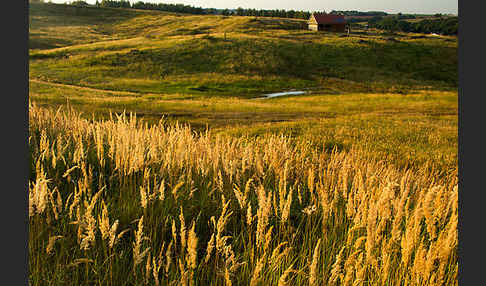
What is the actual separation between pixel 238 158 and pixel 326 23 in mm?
119049

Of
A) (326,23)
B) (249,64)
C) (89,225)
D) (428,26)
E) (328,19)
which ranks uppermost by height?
(428,26)

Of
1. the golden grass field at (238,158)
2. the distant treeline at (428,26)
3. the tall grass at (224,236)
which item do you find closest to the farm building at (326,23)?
the golden grass field at (238,158)

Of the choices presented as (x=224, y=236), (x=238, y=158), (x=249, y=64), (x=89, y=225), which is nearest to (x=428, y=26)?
(x=249, y=64)

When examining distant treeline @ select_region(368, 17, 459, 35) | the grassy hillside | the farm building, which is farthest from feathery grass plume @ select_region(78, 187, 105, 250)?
distant treeline @ select_region(368, 17, 459, 35)

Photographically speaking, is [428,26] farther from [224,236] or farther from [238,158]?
[224,236]

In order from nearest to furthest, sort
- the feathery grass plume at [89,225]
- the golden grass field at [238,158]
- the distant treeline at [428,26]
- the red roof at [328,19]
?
the feathery grass plume at [89,225]
the golden grass field at [238,158]
the distant treeline at [428,26]
the red roof at [328,19]

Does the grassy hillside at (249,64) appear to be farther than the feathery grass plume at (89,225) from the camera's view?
Yes

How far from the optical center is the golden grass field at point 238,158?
9.71ft

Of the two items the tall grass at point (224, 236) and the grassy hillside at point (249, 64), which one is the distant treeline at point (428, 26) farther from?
the tall grass at point (224, 236)

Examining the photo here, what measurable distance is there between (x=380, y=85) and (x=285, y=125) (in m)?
47.3

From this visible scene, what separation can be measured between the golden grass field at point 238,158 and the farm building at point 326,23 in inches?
256

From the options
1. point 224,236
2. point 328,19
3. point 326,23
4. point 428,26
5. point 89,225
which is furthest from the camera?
point 428,26

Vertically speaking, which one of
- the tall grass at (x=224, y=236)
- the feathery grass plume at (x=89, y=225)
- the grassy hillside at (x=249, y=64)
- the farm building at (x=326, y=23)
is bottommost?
the tall grass at (x=224, y=236)

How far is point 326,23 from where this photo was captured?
4599 inches
